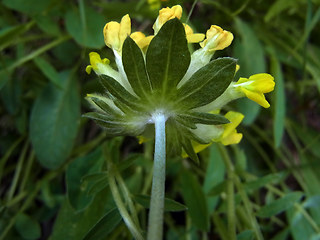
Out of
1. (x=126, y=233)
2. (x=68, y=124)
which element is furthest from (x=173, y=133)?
(x=68, y=124)

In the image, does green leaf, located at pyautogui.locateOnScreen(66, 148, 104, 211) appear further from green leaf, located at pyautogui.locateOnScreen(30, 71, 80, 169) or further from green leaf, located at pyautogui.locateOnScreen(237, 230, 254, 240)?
green leaf, located at pyautogui.locateOnScreen(237, 230, 254, 240)

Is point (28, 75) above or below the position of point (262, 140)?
above

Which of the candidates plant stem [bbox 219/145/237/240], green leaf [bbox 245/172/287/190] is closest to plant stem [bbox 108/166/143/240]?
plant stem [bbox 219/145/237/240]

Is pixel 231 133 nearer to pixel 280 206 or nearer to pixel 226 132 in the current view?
pixel 226 132

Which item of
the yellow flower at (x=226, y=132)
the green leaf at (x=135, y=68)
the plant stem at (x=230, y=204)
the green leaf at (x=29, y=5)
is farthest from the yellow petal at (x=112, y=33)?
the green leaf at (x=29, y=5)

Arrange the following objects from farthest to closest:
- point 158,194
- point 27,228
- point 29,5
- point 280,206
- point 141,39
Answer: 1. point 29,5
2. point 27,228
3. point 280,206
4. point 141,39
5. point 158,194

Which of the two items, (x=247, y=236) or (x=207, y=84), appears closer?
(x=207, y=84)

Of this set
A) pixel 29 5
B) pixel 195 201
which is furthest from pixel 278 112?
pixel 29 5

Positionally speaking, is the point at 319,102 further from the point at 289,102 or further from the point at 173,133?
the point at 173,133
